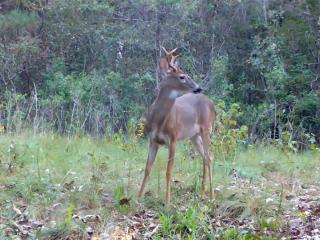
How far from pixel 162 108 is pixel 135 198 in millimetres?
1012

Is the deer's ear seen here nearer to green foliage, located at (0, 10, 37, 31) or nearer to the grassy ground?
the grassy ground

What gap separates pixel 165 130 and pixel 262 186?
4.10 feet

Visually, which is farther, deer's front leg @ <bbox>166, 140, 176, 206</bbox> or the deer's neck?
the deer's neck

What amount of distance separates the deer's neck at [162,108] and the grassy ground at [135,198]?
0.53 meters

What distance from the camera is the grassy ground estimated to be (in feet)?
19.4

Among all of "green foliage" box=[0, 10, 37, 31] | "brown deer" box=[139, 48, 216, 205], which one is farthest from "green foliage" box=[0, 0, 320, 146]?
"brown deer" box=[139, 48, 216, 205]

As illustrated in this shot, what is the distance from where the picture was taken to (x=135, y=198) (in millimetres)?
6613

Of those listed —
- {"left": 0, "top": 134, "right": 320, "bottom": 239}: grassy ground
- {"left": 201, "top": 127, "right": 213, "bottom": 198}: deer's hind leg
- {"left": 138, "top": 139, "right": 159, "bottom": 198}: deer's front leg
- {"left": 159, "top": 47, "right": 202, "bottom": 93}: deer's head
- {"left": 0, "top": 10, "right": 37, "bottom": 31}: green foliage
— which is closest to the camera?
{"left": 0, "top": 134, "right": 320, "bottom": 239}: grassy ground

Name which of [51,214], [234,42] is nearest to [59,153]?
[51,214]

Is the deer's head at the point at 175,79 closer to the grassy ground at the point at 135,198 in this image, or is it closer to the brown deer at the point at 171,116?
the brown deer at the point at 171,116

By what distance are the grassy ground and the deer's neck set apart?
529mm

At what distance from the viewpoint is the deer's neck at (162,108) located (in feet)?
23.3

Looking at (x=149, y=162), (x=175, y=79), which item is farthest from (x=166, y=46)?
(x=149, y=162)

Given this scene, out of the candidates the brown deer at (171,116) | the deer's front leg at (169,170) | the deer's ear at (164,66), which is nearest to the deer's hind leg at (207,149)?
the brown deer at (171,116)
